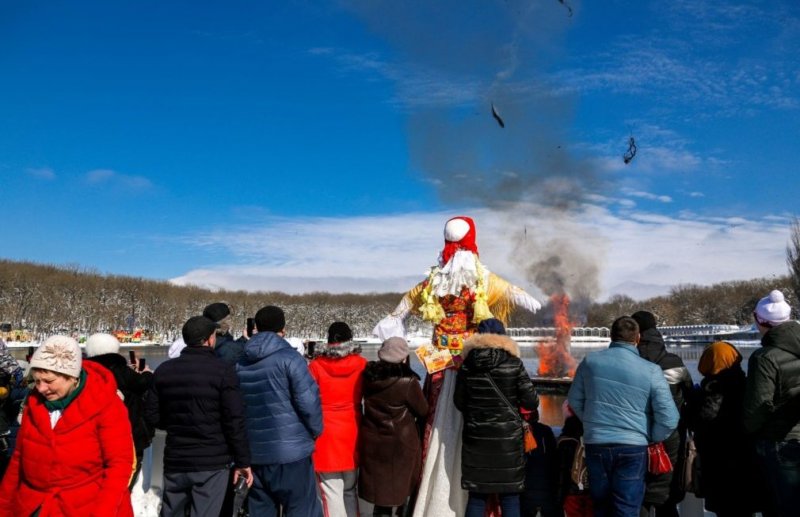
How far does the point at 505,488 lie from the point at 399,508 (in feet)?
3.63

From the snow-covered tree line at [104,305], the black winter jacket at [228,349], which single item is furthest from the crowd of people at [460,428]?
the snow-covered tree line at [104,305]

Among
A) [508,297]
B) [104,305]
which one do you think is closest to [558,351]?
[508,297]

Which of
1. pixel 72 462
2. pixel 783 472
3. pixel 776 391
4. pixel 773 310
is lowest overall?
pixel 783 472

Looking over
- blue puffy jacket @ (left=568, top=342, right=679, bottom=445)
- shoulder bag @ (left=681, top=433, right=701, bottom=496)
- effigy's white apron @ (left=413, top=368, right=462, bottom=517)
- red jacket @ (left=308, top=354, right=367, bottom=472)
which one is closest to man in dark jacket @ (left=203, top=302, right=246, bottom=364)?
red jacket @ (left=308, top=354, right=367, bottom=472)

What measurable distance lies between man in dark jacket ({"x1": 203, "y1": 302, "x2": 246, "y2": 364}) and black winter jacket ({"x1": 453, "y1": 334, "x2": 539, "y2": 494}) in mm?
2499

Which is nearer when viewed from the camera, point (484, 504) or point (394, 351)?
point (484, 504)

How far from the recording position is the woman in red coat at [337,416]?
475 cm

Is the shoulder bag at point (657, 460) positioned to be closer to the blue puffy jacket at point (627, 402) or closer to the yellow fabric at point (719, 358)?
the blue puffy jacket at point (627, 402)

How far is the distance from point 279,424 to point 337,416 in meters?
0.58

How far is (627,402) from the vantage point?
4168mm

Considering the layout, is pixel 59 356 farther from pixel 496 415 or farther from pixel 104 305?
pixel 104 305

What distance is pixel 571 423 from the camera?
4.66 m

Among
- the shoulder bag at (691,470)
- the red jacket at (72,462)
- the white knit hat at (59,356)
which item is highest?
the white knit hat at (59,356)

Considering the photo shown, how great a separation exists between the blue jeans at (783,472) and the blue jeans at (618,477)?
732mm
